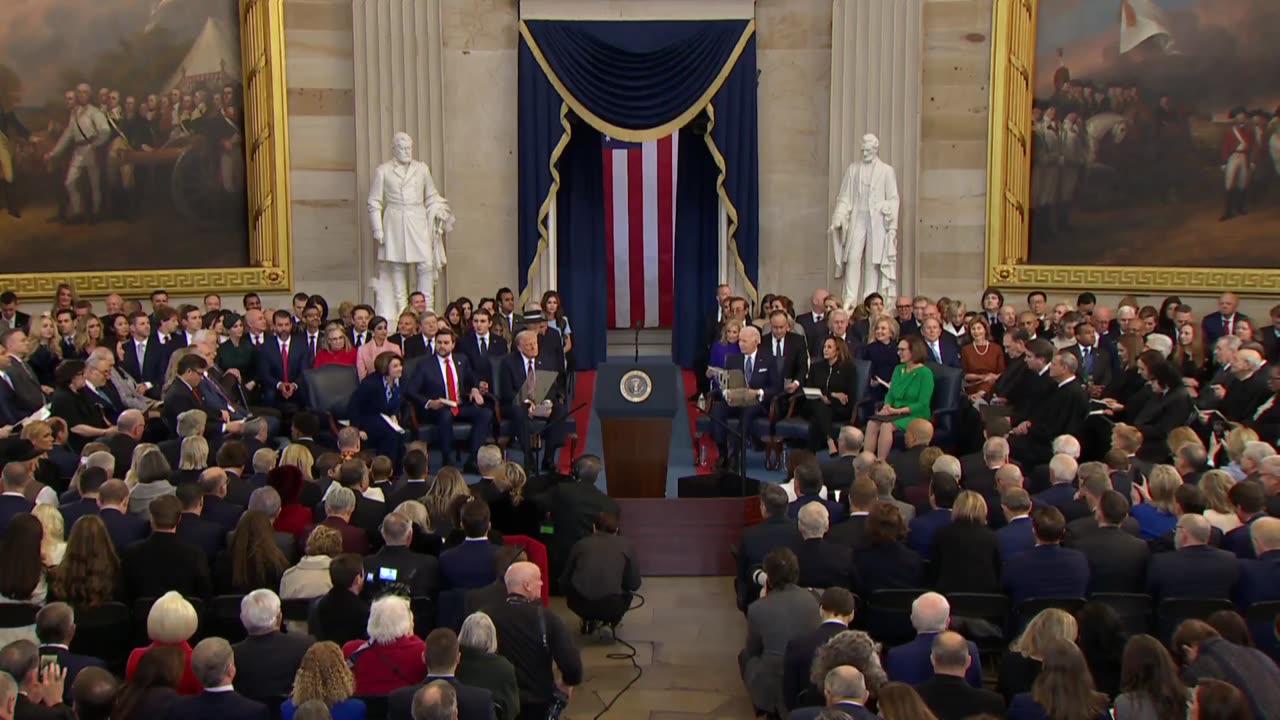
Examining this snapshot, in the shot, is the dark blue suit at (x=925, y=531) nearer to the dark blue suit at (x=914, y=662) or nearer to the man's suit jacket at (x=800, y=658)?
the man's suit jacket at (x=800, y=658)

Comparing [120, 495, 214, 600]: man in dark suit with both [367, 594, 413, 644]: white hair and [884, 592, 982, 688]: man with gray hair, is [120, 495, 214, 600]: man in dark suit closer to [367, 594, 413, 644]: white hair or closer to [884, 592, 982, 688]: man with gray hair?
[367, 594, 413, 644]: white hair

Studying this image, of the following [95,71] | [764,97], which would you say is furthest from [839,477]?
[95,71]

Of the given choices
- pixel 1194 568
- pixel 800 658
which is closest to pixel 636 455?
pixel 800 658

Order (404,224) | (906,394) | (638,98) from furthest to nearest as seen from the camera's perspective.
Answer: (638,98), (404,224), (906,394)

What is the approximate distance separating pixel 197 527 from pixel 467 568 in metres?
1.58

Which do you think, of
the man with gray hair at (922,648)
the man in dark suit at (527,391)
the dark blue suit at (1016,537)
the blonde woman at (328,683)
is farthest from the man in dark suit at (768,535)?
the man in dark suit at (527,391)

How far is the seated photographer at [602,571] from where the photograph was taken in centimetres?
857

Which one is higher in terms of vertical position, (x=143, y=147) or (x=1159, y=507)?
(x=143, y=147)

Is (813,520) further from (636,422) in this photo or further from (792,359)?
(792,359)

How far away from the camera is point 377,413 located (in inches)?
475

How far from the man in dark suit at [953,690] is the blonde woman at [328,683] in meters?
2.26

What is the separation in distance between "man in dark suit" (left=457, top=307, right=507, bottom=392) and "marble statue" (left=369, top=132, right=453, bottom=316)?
2164 millimetres

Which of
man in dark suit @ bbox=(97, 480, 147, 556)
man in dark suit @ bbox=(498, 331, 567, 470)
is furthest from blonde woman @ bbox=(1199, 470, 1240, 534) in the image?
man in dark suit @ bbox=(97, 480, 147, 556)

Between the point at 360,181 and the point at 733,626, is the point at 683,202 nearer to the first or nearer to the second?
the point at 360,181
